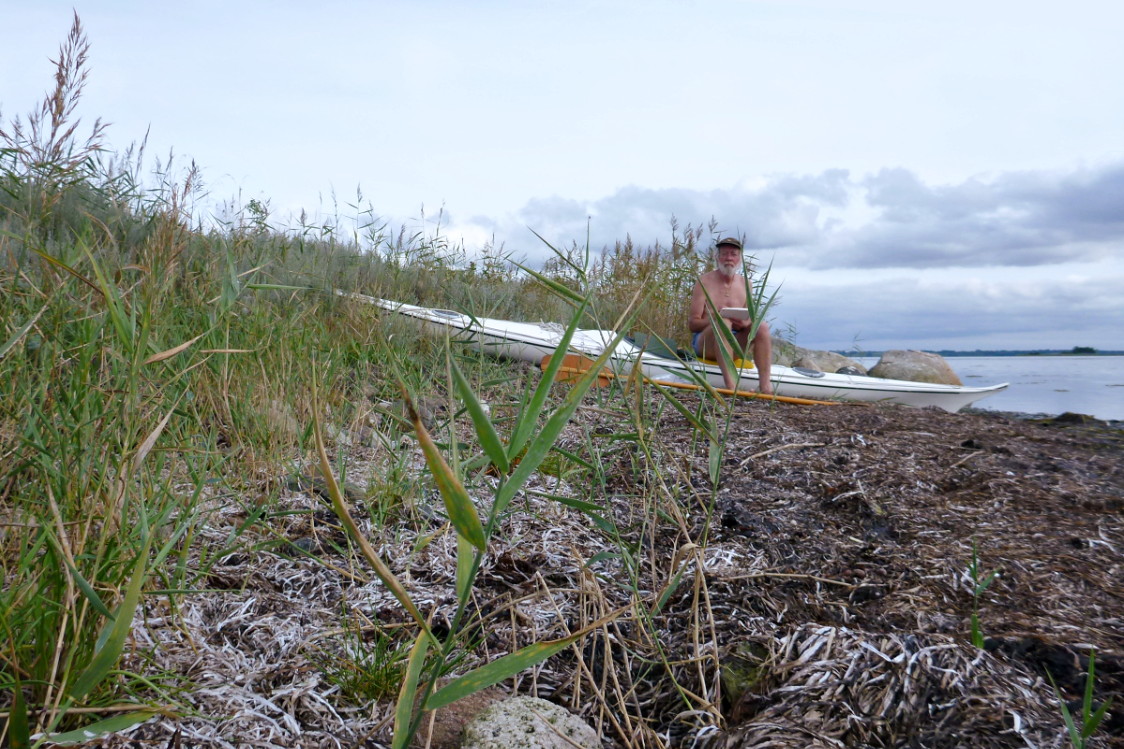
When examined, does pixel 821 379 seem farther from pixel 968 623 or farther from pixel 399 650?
pixel 399 650

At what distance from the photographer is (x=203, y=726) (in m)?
1.25

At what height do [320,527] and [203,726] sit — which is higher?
[320,527]

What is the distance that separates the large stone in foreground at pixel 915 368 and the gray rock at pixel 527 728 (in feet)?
32.8

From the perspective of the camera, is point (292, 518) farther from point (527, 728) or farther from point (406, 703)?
point (406, 703)

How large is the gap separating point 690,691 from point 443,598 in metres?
0.64

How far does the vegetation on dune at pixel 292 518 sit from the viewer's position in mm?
998

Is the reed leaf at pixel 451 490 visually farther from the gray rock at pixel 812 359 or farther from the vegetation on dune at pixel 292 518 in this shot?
the gray rock at pixel 812 359

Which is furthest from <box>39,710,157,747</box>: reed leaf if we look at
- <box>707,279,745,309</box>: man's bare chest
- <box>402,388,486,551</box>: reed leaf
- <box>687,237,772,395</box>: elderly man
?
<box>707,279,745,309</box>: man's bare chest

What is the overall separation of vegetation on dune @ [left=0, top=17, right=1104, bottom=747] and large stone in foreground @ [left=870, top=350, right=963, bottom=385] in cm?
819

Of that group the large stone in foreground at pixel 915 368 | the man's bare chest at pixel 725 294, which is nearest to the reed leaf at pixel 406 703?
the man's bare chest at pixel 725 294

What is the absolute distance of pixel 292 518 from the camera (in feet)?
6.85

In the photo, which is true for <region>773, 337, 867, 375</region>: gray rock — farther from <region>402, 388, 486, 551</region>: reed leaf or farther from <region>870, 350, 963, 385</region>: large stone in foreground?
<region>402, 388, 486, 551</region>: reed leaf

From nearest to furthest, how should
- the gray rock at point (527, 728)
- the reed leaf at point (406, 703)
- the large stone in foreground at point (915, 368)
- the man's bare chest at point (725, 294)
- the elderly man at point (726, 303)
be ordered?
the reed leaf at point (406, 703) < the gray rock at point (527, 728) < the elderly man at point (726, 303) < the man's bare chest at point (725, 294) < the large stone in foreground at point (915, 368)

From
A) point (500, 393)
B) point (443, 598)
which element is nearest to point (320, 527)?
point (443, 598)
